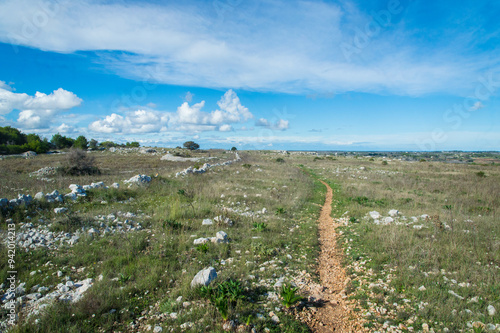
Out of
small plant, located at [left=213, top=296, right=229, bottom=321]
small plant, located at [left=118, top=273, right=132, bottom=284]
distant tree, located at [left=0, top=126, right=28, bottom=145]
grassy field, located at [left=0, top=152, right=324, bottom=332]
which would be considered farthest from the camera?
distant tree, located at [left=0, top=126, right=28, bottom=145]

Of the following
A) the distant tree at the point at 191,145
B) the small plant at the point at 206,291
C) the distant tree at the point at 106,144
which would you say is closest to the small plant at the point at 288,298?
the small plant at the point at 206,291

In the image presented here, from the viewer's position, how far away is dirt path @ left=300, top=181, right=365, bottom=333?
4.28m

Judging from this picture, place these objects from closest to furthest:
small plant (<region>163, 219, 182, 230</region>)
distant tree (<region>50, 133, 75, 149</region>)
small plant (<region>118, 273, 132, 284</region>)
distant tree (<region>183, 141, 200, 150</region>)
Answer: small plant (<region>118, 273, 132, 284</region>) < small plant (<region>163, 219, 182, 230</region>) < distant tree (<region>50, 133, 75, 149</region>) < distant tree (<region>183, 141, 200, 150</region>)

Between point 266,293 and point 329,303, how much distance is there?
→ 1.42 meters

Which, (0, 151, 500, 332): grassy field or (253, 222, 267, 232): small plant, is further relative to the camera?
(253, 222, 267, 232): small plant

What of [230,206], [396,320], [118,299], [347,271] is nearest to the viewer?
[396,320]

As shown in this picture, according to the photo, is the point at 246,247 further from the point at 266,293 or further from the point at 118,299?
the point at 118,299

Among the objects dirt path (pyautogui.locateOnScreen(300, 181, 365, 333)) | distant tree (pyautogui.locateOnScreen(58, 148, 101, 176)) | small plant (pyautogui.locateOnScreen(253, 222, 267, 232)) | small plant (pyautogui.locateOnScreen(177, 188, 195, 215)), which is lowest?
dirt path (pyautogui.locateOnScreen(300, 181, 365, 333))

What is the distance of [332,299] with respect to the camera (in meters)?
5.09

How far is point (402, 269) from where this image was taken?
5.73 m

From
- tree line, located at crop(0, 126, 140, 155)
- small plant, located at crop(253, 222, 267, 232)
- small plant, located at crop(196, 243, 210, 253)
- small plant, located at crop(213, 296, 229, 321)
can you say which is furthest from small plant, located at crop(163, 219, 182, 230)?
tree line, located at crop(0, 126, 140, 155)

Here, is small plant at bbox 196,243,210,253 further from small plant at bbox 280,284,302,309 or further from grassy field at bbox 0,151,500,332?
small plant at bbox 280,284,302,309

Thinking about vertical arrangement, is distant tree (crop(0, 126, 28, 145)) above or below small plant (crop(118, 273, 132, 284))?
above

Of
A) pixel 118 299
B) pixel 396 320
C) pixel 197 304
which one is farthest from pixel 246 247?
pixel 396 320
